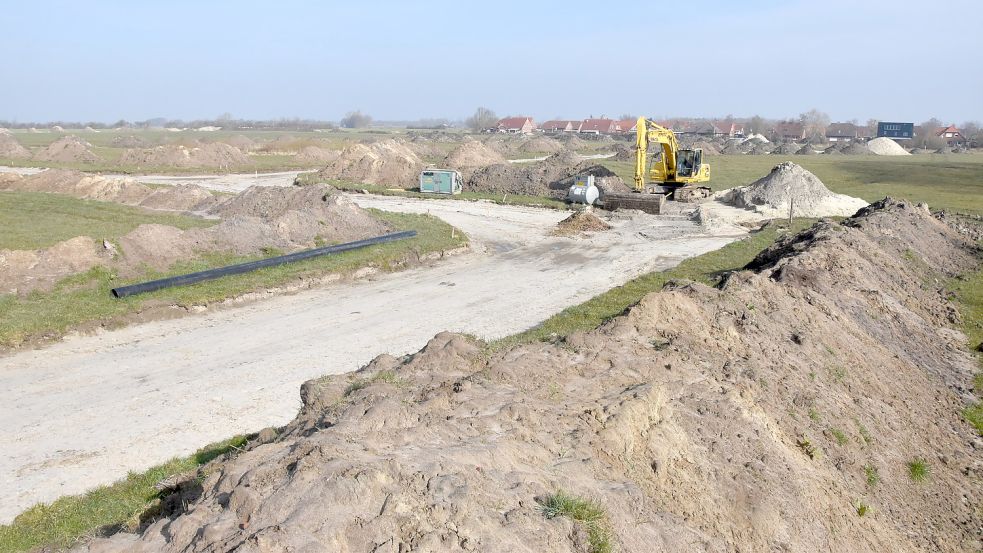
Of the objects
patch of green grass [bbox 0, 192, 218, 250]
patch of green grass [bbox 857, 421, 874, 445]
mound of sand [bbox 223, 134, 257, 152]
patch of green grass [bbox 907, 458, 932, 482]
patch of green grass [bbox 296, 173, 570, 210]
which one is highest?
mound of sand [bbox 223, 134, 257, 152]

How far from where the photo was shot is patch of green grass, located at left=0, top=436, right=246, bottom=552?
8547 millimetres

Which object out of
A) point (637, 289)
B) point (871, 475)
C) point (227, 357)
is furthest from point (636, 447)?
point (637, 289)

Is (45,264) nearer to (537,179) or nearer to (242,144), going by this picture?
(537,179)

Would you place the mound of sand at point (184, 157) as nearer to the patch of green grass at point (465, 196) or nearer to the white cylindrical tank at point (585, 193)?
the patch of green grass at point (465, 196)

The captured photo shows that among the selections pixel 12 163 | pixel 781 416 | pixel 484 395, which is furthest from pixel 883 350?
pixel 12 163

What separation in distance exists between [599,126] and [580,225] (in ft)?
455

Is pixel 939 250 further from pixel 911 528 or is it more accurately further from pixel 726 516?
pixel 726 516

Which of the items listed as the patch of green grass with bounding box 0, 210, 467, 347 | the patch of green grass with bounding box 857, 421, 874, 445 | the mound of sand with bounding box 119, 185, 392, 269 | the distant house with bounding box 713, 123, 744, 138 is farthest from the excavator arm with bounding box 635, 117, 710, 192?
the distant house with bounding box 713, 123, 744, 138

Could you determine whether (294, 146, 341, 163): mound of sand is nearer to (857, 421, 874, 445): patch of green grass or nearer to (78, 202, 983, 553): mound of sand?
(78, 202, 983, 553): mound of sand

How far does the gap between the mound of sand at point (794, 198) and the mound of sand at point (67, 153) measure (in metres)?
58.2

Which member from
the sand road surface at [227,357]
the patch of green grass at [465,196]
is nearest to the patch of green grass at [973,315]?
the sand road surface at [227,357]

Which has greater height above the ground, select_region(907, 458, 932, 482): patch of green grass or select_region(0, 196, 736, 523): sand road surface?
select_region(0, 196, 736, 523): sand road surface

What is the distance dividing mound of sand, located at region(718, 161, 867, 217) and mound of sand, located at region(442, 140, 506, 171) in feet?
80.0

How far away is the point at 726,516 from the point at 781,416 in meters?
3.02
